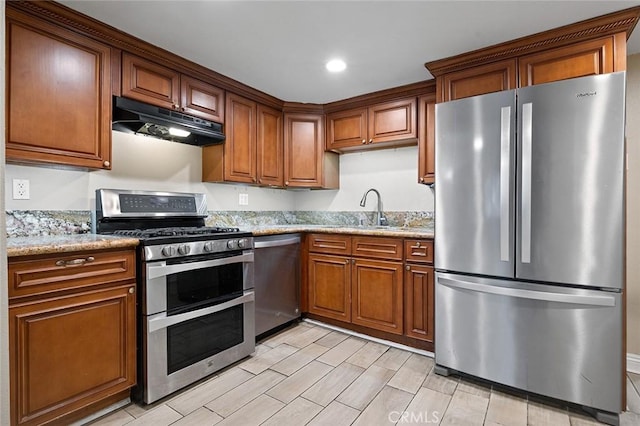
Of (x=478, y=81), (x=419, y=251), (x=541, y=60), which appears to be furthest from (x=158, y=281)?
(x=541, y=60)

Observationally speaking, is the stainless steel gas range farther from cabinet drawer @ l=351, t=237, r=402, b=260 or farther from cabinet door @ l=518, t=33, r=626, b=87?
cabinet door @ l=518, t=33, r=626, b=87

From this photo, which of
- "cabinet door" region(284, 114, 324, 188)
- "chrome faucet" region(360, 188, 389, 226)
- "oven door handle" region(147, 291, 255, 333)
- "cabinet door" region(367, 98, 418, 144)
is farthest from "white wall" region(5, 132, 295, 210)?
"cabinet door" region(367, 98, 418, 144)

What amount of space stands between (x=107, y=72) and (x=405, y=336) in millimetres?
2833

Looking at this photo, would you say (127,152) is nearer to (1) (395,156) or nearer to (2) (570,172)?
(1) (395,156)

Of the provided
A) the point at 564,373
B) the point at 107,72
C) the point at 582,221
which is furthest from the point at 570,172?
the point at 107,72

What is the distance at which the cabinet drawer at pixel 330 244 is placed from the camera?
2902 mm

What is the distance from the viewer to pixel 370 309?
9.10 feet

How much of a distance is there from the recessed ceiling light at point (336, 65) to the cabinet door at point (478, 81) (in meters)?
0.75

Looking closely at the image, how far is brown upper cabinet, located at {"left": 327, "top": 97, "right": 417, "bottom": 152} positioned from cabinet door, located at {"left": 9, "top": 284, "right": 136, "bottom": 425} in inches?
92.8

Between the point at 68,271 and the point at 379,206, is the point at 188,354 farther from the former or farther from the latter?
the point at 379,206

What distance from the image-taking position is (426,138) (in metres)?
2.85

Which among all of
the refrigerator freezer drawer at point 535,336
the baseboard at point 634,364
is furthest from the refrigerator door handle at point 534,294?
the baseboard at point 634,364

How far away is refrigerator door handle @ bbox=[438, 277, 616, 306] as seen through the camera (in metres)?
1.73

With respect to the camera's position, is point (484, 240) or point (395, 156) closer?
point (484, 240)
